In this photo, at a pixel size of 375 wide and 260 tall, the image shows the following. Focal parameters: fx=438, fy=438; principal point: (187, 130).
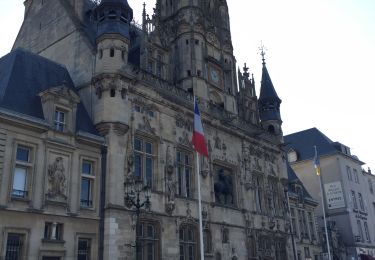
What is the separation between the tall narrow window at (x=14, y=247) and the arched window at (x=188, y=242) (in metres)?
10.2

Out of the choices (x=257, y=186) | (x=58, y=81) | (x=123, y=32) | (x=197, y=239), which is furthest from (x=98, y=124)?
(x=257, y=186)

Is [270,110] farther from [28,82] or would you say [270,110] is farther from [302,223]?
[28,82]

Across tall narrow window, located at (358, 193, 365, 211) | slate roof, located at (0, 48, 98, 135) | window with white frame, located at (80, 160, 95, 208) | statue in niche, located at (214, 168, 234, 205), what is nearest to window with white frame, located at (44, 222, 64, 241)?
window with white frame, located at (80, 160, 95, 208)

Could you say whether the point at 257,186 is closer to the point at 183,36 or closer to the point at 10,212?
the point at 183,36

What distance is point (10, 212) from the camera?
762 inches

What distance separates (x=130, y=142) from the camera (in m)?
24.9

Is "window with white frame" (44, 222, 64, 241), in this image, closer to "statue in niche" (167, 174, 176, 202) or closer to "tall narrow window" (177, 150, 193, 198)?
"statue in niche" (167, 174, 176, 202)

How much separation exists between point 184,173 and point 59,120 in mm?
9208

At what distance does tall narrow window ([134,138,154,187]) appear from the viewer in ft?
84.0

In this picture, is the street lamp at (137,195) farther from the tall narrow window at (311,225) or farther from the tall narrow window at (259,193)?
the tall narrow window at (311,225)

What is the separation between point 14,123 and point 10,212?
4134 mm

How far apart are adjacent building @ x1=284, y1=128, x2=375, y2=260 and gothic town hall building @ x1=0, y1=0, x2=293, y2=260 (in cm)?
1533

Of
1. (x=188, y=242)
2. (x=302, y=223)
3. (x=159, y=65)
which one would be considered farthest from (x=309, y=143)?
(x=188, y=242)

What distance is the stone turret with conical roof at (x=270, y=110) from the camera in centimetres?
4169
